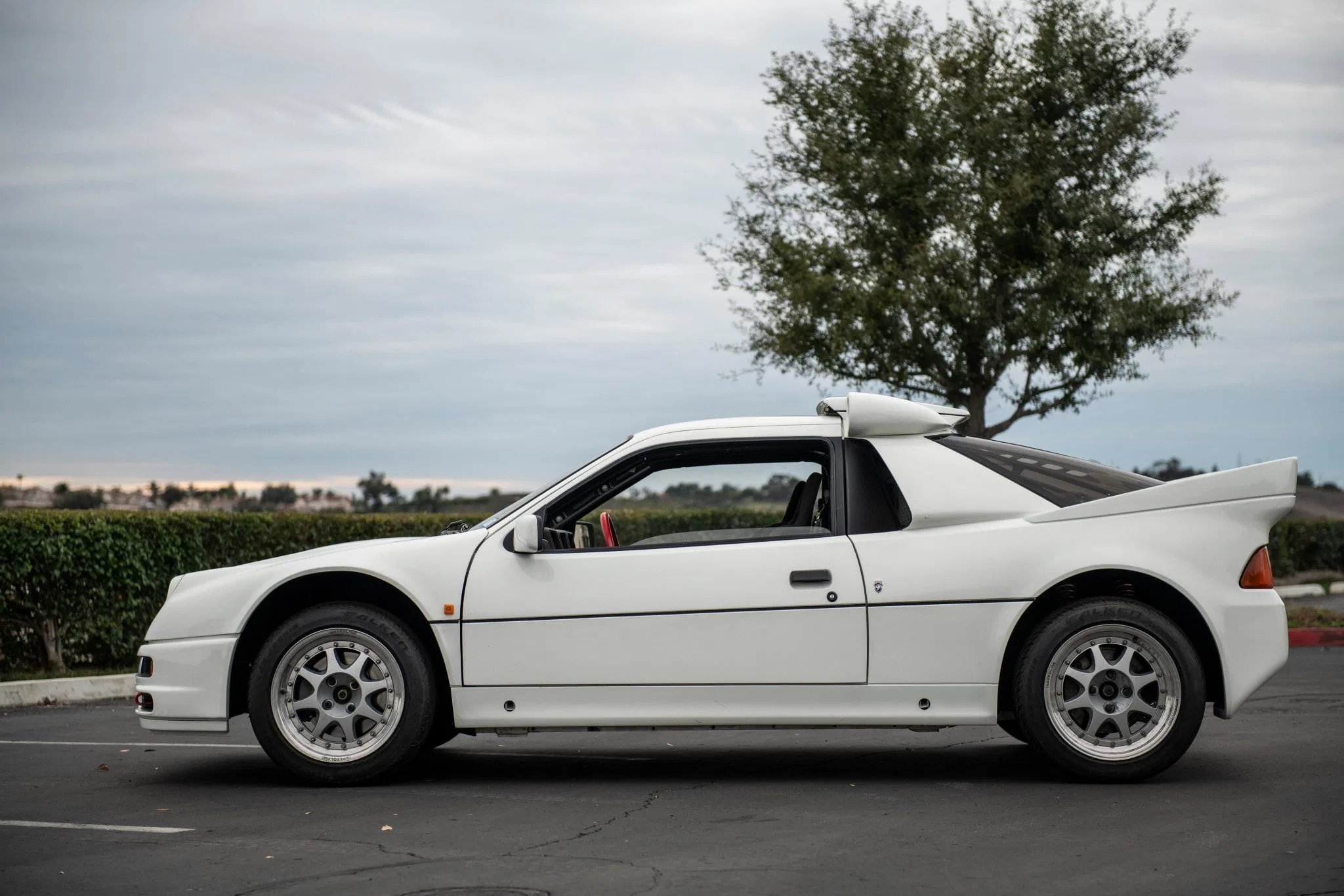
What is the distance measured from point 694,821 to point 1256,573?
279cm

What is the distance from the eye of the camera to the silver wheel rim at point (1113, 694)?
6.04 metres

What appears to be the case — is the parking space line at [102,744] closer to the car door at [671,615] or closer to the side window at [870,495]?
the car door at [671,615]

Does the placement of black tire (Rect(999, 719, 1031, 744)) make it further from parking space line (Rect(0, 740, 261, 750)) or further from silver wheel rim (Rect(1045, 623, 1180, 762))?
parking space line (Rect(0, 740, 261, 750))

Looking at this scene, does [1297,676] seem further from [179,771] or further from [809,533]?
[179,771]

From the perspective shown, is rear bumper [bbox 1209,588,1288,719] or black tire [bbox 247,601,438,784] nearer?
rear bumper [bbox 1209,588,1288,719]

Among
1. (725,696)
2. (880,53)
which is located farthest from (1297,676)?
(880,53)

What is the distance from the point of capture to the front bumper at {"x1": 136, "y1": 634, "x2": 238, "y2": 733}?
6.36m

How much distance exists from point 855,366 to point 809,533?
17042mm

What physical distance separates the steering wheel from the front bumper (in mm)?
1836

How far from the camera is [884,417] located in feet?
21.3

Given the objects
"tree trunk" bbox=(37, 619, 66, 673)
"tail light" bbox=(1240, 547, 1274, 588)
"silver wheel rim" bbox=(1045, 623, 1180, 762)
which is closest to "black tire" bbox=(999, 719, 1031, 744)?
"silver wheel rim" bbox=(1045, 623, 1180, 762)

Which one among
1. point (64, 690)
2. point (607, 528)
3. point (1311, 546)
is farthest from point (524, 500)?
point (1311, 546)

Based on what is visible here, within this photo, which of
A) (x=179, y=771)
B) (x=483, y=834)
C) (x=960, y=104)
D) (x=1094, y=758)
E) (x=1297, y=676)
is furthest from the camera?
(x=960, y=104)

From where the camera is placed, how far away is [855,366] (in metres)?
23.1
